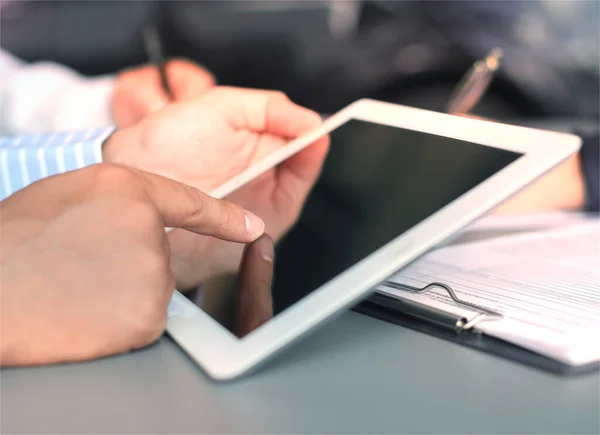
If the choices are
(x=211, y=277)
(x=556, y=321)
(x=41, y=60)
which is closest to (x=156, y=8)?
(x=41, y=60)

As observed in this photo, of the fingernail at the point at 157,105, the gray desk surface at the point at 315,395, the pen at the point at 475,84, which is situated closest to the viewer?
the gray desk surface at the point at 315,395

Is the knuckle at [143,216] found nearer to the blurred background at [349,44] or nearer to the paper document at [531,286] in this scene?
the paper document at [531,286]

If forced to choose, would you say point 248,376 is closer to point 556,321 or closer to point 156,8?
point 556,321

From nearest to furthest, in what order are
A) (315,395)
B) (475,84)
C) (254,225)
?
(315,395) → (254,225) → (475,84)

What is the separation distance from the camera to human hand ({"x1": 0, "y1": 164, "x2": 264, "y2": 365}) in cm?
28

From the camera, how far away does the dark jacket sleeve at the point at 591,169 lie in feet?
2.05

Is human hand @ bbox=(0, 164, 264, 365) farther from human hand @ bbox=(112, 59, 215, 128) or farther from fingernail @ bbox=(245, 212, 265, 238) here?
human hand @ bbox=(112, 59, 215, 128)

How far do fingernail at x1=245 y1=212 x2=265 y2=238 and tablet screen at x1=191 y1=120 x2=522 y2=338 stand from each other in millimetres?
15

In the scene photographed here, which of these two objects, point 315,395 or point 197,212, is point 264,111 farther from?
point 315,395

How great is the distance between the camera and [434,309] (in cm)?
32

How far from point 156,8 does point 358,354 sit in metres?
1.07

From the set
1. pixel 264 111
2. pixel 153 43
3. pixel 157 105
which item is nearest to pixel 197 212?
pixel 264 111

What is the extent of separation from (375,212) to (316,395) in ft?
0.38

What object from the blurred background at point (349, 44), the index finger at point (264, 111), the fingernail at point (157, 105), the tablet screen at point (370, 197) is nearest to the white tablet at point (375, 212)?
the tablet screen at point (370, 197)
